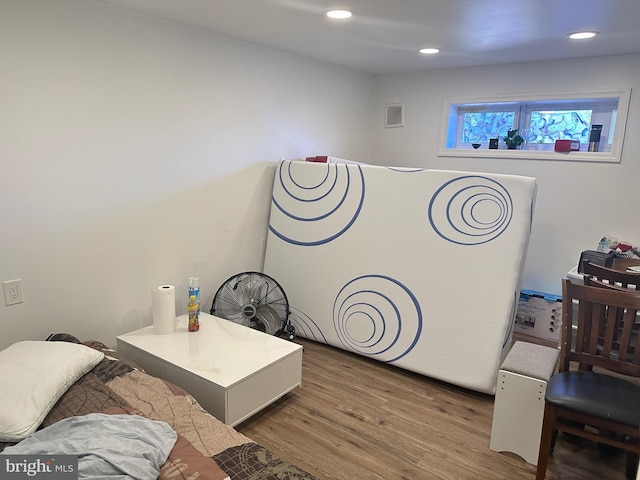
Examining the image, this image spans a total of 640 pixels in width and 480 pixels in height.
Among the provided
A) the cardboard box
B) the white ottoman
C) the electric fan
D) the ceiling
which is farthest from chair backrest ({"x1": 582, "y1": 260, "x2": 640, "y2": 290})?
the electric fan

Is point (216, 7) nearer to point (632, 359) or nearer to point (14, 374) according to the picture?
point (14, 374)

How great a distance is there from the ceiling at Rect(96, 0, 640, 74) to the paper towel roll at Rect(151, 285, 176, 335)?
1.68 m

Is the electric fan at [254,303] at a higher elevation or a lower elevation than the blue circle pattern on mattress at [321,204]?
lower

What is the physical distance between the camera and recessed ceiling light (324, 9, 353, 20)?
2462 mm

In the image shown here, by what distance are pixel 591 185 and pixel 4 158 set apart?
400 cm

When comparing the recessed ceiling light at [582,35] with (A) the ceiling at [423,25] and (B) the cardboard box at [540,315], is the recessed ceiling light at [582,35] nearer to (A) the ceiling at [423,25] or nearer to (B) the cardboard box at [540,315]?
(A) the ceiling at [423,25]

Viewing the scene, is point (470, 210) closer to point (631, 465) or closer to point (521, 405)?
point (521, 405)

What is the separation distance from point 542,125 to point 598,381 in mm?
2586

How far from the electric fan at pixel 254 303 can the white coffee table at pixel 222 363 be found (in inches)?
12.8

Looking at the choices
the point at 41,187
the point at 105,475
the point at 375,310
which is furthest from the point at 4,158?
the point at 375,310

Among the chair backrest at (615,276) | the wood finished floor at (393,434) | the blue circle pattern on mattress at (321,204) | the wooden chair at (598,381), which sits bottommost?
the wood finished floor at (393,434)

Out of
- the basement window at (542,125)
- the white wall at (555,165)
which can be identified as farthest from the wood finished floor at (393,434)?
the basement window at (542,125)

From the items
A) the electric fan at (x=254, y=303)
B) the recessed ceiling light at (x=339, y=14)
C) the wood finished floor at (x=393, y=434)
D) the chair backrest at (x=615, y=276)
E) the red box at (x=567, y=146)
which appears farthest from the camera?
the red box at (x=567, y=146)

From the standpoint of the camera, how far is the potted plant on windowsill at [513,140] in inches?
153
